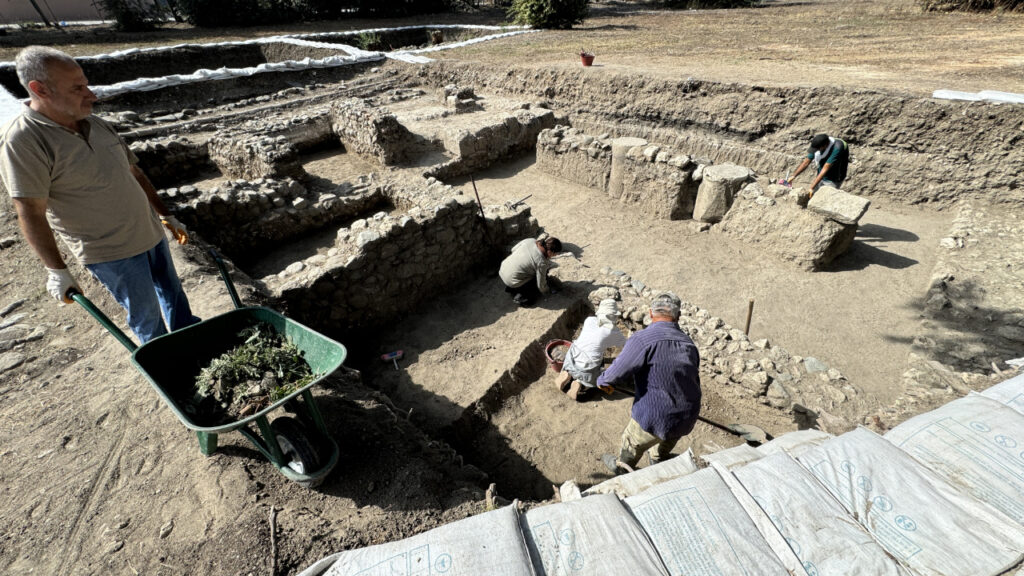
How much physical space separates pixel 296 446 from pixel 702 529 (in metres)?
2.31

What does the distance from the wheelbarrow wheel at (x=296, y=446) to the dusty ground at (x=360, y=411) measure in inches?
8.2

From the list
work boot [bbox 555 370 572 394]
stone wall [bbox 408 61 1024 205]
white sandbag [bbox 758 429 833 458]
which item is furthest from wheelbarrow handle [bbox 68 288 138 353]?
stone wall [bbox 408 61 1024 205]

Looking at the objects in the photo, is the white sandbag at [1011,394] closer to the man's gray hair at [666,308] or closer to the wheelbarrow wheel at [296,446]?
the man's gray hair at [666,308]

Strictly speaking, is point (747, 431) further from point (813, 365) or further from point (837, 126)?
point (837, 126)

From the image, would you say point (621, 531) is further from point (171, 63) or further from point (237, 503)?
point (171, 63)

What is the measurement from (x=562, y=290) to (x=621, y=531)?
414 cm

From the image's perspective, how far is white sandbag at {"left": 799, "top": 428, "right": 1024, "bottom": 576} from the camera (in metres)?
1.86

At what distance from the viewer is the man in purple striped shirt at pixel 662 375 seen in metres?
2.98

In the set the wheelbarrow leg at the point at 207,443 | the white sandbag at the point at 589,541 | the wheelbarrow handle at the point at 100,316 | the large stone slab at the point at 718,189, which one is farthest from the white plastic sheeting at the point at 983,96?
the wheelbarrow handle at the point at 100,316

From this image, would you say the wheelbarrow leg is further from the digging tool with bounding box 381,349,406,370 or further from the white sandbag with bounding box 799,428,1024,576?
the white sandbag with bounding box 799,428,1024,576


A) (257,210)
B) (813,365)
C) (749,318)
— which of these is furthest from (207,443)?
(813,365)

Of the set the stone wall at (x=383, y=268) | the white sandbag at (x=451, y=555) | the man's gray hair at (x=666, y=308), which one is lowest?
the stone wall at (x=383, y=268)

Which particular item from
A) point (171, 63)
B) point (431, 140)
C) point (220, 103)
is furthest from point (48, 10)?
point (431, 140)

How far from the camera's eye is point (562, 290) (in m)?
5.97
